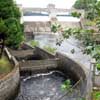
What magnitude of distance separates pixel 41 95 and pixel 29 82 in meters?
3.57

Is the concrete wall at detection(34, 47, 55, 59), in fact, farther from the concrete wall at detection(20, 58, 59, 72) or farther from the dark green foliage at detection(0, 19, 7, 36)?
the dark green foliage at detection(0, 19, 7, 36)

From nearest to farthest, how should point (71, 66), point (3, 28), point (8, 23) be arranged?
point (3, 28)
point (8, 23)
point (71, 66)

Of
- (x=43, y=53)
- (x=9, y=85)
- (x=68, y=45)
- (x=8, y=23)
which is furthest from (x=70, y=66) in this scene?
(x=68, y=45)

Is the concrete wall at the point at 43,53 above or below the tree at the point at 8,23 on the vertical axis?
below

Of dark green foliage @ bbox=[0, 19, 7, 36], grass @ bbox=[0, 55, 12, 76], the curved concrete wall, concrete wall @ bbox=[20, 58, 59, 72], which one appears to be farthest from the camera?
concrete wall @ bbox=[20, 58, 59, 72]

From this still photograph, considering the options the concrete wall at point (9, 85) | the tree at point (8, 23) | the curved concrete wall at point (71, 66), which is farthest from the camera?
the curved concrete wall at point (71, 66)

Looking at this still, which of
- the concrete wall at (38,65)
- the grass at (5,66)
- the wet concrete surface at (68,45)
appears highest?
the grass at (5,66)

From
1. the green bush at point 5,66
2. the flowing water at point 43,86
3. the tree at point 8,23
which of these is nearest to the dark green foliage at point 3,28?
the tree at point 8,23

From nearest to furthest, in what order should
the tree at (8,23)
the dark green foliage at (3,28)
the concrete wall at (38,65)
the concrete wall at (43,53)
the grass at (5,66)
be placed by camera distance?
the dark green foliage at (3,28) → the tree at (8,23) → the grass at (5,66) → the concrete wall at (38,65) → the concrete wall at (43,53)

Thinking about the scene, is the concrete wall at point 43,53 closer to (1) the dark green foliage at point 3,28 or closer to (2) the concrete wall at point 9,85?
(2) the concrete wall at point 9,85

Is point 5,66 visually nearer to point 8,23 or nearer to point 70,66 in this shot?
point 8,23

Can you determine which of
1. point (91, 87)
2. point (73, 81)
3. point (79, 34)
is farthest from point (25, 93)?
point (79, 34)

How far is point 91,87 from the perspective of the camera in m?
15.0

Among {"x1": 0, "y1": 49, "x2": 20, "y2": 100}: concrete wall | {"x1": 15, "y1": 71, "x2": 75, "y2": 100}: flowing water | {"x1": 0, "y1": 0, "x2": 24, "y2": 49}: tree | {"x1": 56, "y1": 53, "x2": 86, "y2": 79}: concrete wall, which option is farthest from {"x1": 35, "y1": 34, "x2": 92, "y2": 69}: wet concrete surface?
{"x1": 0, "y1": 49, "x2": 20, "y2": 100}: concrete wall
